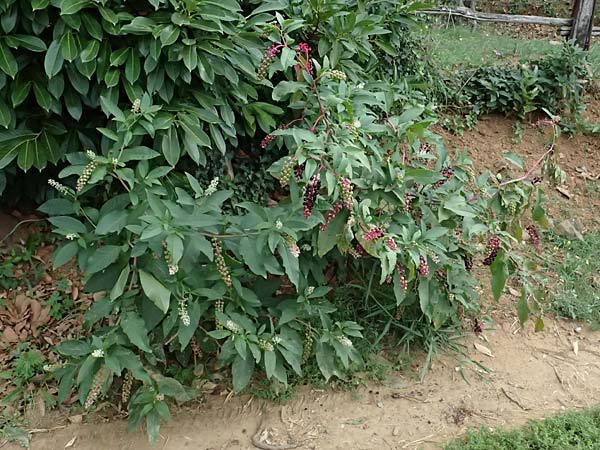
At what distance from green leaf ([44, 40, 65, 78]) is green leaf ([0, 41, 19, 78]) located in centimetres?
15

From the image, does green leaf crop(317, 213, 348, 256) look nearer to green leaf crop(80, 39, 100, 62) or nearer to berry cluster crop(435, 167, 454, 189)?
berry cluster crop(435, 167, 454, 189)

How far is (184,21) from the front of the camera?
9.83ft

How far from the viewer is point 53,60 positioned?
3.02 m

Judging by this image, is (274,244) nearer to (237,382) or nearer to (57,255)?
(237,382)

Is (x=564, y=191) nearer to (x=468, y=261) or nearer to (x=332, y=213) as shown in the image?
(x=468, y=261)

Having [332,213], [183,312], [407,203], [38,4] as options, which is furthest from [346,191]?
[38,4]

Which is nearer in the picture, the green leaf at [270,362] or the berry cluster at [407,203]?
the green leaf at [270,362]

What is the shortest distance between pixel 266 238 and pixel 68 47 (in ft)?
4.20

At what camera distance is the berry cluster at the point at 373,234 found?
274 centimetres

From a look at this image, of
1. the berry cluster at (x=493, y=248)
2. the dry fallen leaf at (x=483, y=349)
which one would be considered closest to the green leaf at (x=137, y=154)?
the berry cluster at (x=493, y=248)

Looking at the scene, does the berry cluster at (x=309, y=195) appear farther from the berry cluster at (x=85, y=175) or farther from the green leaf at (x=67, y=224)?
the green leaf at (x=67, y=224)

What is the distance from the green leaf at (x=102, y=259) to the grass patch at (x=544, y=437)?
5.52ft

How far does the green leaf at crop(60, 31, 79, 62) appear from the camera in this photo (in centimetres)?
298

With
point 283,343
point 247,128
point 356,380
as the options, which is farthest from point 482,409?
point 247,128
